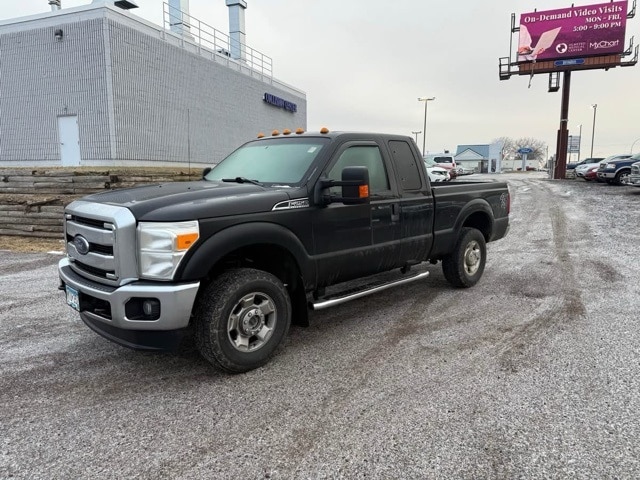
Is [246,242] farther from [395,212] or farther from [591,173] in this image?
[591,173]

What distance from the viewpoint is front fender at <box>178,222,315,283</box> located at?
3.30m

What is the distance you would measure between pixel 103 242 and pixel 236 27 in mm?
35904

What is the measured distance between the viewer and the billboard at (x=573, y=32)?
31.7m

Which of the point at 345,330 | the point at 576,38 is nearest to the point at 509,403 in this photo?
the point at 345,330

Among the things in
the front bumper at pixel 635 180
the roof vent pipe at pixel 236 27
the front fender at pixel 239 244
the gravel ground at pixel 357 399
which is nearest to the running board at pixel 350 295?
the front fender at pixel 239 244

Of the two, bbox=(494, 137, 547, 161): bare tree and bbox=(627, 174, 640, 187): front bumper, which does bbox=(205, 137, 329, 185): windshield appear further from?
bbox=(494, 137, 547, 161): bare tree

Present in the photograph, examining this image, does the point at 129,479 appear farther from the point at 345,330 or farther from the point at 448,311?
the point at 448,311

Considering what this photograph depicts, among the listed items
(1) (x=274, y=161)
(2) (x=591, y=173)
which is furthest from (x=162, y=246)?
(2) (x=591, y=173)

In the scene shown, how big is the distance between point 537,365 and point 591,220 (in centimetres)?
1110

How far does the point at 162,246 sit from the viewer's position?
10.6ft

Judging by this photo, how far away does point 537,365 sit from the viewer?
3803 millimetres

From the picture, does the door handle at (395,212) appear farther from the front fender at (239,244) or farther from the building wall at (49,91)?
the building wall at (49,91)

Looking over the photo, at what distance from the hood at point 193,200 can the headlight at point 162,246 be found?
0.06 metres

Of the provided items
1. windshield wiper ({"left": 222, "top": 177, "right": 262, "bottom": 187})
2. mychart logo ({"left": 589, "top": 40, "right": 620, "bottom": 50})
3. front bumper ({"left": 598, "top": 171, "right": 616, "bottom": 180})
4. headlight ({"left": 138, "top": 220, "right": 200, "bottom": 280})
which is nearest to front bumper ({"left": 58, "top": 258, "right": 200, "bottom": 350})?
headlight ({"left": 138, "top": 220, "right": 200, "bottom": 280})
